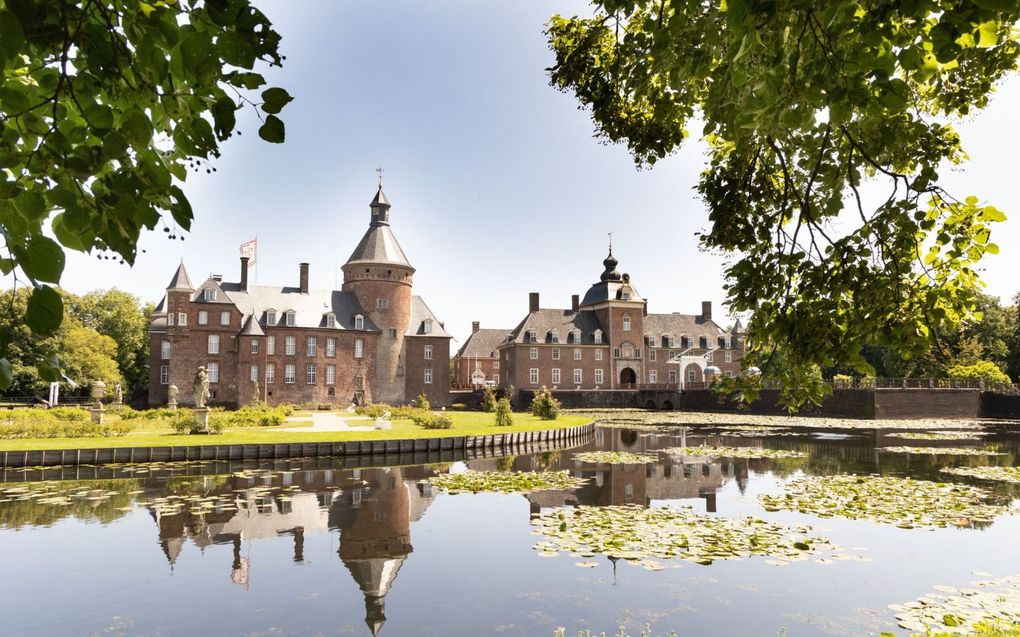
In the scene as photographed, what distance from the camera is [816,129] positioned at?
191 inches

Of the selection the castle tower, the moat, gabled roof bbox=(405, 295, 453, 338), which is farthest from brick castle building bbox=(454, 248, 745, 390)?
the moat

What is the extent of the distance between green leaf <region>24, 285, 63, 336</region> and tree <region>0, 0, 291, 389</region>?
0.06 ft

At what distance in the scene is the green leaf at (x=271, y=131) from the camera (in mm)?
2465

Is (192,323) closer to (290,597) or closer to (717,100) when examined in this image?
(290,597)

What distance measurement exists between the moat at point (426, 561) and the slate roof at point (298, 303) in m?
35.0

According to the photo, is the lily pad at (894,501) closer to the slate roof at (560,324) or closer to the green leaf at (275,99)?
the green leaf at (275,99)

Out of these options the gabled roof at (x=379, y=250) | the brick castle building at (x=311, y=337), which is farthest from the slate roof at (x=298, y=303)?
the gabled roof at (x=379, y=250)

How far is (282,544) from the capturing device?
36.8 ft

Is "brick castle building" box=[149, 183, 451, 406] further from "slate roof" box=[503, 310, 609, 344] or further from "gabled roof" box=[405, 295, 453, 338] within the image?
"slate roof" box=[503, 310, 609, 344]

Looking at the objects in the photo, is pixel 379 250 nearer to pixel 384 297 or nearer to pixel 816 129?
pixel 384 297

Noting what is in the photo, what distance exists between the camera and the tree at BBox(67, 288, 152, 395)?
6562 cm

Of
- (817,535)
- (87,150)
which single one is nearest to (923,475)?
(817,535)

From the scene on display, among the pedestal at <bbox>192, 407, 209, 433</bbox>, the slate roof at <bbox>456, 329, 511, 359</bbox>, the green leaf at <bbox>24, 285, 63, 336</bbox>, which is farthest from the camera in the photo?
the slate roof at <bbox>456, 329, 511, 359</bbox>

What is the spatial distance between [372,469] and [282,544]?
28.3 feet
